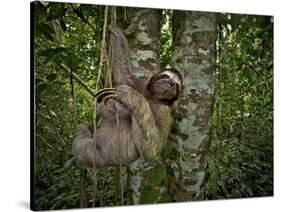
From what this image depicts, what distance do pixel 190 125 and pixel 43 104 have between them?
3.63 feet

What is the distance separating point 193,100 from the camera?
170 inches

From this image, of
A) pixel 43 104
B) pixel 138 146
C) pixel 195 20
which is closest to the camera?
pixel 43 104

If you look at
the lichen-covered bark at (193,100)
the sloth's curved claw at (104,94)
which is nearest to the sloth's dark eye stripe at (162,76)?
the lichen-covered bark at (193,100)

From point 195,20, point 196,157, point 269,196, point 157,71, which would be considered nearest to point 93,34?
point 157,71

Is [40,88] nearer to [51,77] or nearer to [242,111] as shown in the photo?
[51,77]

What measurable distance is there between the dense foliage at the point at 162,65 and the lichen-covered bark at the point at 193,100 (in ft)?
0.21

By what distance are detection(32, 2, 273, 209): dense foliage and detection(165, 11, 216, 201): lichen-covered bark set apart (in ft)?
0.21

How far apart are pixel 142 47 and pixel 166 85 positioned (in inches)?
12.0

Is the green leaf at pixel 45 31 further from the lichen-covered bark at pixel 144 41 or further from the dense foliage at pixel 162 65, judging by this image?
the lichen-covered bark at pixel 144 41

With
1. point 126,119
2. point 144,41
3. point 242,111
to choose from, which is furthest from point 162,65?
point 242,111

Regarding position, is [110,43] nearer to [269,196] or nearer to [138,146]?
[138,146]

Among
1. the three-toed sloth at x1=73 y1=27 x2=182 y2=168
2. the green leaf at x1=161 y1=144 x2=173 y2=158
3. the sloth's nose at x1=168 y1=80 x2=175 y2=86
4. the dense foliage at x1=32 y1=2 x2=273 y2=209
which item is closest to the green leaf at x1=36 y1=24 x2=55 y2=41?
the dense foliage at x1=32 y1=2 x2=273 y2=209

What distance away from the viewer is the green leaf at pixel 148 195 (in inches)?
163

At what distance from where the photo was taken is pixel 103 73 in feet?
13.2
